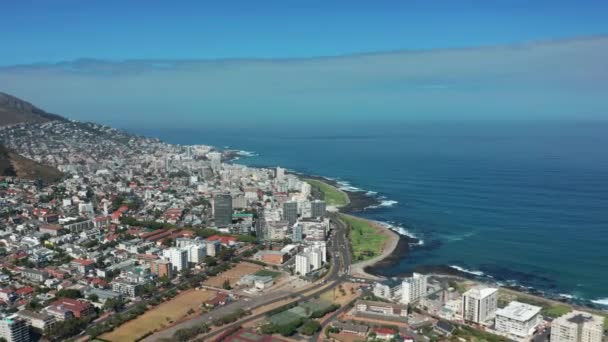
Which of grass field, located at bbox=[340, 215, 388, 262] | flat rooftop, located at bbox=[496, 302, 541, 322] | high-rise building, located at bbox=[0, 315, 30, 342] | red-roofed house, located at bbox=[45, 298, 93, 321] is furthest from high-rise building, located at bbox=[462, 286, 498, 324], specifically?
high-rise building, located at bbox=[0, 315, 30, 342]

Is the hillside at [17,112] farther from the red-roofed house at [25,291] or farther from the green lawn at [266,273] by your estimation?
the green lawn at [266,273]

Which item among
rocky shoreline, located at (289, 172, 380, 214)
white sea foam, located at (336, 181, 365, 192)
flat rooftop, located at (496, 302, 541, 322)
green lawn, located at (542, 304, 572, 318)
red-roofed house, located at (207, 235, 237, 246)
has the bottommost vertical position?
green lawn, located at (542, 304, 572, 318)

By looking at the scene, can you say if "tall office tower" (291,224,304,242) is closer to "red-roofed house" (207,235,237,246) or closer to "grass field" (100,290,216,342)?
"red-roofed house" (207,235,237,246)

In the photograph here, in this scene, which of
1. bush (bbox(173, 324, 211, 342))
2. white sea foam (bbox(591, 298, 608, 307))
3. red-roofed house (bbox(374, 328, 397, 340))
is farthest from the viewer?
white sea foam (bbox(591, 298, 608, 307))

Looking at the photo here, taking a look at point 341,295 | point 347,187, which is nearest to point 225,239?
point 341,295

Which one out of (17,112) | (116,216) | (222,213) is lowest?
(116,216)

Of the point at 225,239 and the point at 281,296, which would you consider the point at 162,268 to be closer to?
the point at 225,239

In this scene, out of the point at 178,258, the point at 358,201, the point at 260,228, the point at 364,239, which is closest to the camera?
the point at 178,258
